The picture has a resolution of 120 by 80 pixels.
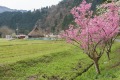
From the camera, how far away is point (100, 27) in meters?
23.3

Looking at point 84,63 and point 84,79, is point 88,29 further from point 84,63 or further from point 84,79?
point 84,63

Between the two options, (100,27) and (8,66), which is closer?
(100,27)

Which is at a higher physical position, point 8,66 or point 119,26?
point 119,26

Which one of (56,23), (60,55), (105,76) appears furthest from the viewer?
(56,23)

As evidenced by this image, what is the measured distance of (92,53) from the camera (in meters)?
23.8

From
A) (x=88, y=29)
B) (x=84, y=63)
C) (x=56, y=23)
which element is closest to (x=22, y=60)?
(x=84, y=63)

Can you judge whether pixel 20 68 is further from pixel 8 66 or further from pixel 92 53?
pixel 92 53

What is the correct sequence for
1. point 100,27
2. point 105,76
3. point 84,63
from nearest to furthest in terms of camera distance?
point 105,76 < point 100,27 < point 84,63

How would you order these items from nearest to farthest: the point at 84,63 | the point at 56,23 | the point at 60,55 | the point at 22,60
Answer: the point at 22,60
the point at 84,63
the point at 60,55
the point at 56,23

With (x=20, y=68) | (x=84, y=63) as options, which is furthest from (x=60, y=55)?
(x=20, y=68)

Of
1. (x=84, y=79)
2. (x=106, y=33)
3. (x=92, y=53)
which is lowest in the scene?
(x=84, y=79)

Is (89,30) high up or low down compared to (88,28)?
down

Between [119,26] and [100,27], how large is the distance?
3.28m

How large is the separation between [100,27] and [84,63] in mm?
9071
